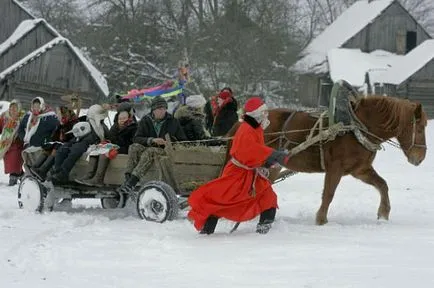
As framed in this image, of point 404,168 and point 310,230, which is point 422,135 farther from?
point 404,168

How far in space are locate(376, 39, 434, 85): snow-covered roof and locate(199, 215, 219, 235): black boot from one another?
3107cm

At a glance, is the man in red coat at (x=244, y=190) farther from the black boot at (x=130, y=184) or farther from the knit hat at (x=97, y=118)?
the knit hat at (x=97, y=118)

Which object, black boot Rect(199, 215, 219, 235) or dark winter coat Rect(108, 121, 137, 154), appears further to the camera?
dark winter coat Rect(108, 121, 137, 154)

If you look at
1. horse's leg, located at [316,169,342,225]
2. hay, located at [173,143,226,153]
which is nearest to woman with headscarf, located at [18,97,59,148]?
hay, located at [173,143,226,153]

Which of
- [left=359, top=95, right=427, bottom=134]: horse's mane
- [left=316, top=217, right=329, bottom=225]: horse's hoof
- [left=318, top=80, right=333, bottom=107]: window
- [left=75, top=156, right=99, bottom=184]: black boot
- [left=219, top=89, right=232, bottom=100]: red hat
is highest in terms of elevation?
[left=318, top=80, right=333, bottom=107]: window

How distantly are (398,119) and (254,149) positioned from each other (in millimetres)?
2186

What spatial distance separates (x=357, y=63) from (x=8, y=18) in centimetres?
1980

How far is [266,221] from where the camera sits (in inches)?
301

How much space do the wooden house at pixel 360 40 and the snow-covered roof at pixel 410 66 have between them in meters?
4.01

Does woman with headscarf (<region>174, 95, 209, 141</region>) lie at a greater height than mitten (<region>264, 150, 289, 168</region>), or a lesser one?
greater

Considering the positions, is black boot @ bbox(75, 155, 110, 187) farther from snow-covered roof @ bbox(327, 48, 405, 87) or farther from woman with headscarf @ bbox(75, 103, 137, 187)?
snow-covered roof @ bbox(327, 48, 405, 87)

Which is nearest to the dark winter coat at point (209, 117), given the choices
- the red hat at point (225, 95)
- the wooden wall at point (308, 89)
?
the red hat at point (225, 95)

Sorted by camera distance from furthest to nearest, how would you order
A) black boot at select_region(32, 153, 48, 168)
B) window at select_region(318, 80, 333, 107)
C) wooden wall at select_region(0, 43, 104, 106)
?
window at select_region(318, 80, 333, 107) < wooden wall at select_region(0, 43, 104, 106) < black boot at select_region(32, 153, 48, 168)

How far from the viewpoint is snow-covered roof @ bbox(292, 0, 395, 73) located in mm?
45469
